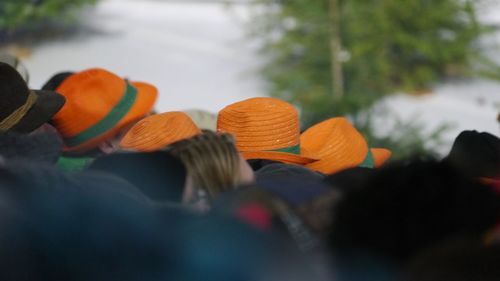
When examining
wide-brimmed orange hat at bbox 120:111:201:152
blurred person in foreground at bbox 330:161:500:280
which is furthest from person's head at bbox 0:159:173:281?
wide-brimmed orange hat at bbox 120:111:201:152

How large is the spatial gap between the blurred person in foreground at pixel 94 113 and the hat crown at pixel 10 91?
33cm

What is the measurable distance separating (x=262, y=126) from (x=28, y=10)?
16.4 ft

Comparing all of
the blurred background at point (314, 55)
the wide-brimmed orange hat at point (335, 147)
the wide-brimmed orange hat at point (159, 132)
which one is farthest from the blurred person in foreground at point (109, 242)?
the blurred background at point (314, 55)

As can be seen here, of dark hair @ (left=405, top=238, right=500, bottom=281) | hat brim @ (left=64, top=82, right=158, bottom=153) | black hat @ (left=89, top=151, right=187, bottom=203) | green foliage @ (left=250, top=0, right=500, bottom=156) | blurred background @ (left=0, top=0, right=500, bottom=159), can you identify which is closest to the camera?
dark hair @ (left=405, top=238, right=500, bottom=281)

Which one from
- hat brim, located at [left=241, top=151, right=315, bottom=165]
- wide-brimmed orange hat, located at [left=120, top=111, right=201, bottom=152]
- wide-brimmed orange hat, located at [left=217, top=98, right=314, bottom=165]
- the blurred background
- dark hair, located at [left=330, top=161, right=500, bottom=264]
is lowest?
the blurred background

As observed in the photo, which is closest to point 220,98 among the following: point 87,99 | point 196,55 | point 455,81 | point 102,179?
point 196,55

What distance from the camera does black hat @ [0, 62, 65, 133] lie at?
2316 mm

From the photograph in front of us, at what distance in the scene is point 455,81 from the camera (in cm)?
712

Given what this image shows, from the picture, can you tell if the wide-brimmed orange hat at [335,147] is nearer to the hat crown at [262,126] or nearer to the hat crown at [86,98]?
the hat crown at [262,126]

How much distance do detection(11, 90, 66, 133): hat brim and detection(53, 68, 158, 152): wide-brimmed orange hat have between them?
263 mm

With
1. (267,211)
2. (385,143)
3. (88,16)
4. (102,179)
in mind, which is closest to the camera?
(267,211)

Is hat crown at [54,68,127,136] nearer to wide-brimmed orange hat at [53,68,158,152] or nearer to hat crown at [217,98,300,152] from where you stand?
wide-brimmed orange hat at [53,68,158,152]

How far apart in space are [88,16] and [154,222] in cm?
735

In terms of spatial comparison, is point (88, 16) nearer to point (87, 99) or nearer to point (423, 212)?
point (87, 99)
